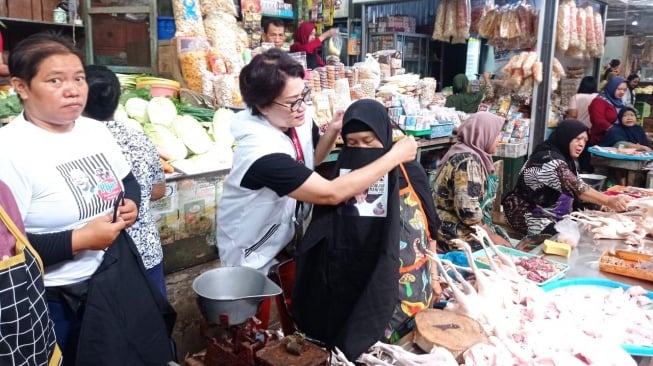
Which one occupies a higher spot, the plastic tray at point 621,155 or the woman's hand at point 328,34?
the woman's hand at point 328,34

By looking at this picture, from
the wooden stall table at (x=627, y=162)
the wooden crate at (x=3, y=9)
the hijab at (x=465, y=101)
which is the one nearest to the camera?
the wooden crate at (x=3, y=9)

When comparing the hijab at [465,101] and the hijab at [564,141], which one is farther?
the hijab at [465,101]

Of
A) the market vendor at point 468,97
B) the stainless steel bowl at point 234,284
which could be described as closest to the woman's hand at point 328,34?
the market vendor at point 468,97

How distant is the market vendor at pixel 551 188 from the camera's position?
141 inches

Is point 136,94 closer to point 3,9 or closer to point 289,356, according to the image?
point 3,9

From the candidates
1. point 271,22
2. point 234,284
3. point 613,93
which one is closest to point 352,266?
point 234,284

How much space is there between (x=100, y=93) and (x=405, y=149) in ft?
4.34

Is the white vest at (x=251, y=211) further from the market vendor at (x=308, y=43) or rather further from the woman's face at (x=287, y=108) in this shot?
the market vendor at (x=308, y=43)

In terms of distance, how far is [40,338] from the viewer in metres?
1.32

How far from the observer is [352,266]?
1.69 meters

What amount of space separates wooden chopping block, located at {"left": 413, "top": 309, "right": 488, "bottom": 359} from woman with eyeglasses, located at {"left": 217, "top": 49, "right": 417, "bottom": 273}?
0.49 m

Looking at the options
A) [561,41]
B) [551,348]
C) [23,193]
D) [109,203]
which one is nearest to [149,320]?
[109,203]

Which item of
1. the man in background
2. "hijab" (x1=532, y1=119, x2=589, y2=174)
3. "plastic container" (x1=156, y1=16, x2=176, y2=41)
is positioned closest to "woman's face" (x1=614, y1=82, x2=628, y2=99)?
"hijab" (x1=532, y1=119, x2=589, y2=174)

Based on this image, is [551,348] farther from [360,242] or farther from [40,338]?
[40,338]
